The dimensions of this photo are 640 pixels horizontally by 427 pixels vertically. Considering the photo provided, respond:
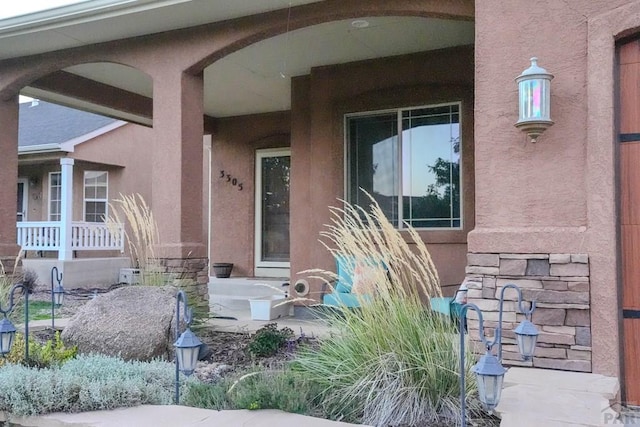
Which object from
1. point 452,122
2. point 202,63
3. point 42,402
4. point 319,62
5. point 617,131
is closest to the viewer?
point 42,402

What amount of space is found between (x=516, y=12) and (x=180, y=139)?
3734 mm

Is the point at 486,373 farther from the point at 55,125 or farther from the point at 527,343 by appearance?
the point at 55,125

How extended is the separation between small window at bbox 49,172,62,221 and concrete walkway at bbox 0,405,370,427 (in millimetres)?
11729

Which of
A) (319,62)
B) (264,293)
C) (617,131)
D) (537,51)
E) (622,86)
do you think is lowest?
(264,293)

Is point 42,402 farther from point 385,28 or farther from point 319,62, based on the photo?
point 319,62

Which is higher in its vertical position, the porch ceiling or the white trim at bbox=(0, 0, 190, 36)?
the white trim at bbox=(0, 0, 190, 36)

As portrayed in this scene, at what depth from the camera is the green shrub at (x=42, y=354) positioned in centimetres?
403

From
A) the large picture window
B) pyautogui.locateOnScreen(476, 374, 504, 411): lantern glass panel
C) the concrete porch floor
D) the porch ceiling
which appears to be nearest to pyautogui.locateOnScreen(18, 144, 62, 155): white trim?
the porch ceiling

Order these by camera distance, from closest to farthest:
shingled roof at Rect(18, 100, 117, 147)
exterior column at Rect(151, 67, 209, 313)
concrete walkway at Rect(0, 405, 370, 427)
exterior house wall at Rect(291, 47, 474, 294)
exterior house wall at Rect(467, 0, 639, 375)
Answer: concrete walkway at Rect(0, 405, 370, 427)
exterior house wall at Rect(467, 0, 639, 375)
exterior column at Rect(151, 67, 209, 313)
exterior house wall at Rect(291, 47, 474, 294)
shingled roof at Rect(18, 100, 117, 147)

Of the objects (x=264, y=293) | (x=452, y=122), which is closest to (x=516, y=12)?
(x=452, y=122)

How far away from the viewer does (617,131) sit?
3.81m

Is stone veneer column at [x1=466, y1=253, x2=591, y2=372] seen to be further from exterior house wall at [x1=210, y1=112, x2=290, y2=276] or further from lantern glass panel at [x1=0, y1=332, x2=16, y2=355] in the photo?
exterior house wall at [x1=210, y1=112, x2=290, y2=276]

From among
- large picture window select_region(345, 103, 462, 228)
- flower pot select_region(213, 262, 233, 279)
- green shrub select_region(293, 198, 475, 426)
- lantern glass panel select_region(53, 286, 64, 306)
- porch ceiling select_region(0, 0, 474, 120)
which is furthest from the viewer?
flower pot select_region(213, 262, 233, 279)

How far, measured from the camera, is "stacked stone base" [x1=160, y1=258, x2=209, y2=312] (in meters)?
5.92
